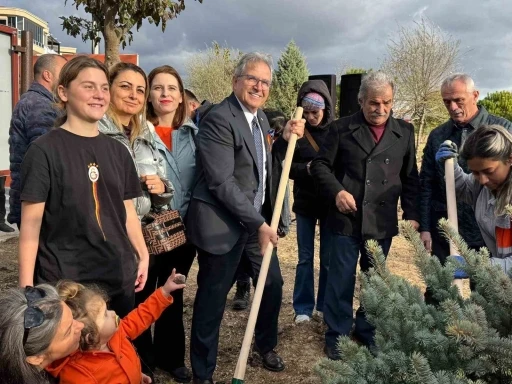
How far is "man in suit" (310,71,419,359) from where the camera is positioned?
366 cm

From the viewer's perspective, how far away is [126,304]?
8.80 feet

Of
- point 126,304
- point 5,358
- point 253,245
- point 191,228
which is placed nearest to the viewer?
point 5,358

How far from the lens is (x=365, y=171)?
3.69 m

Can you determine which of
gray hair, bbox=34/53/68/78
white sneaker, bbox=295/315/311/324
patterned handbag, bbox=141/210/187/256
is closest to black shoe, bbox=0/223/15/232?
gray hair, bbox=34/53/68/78

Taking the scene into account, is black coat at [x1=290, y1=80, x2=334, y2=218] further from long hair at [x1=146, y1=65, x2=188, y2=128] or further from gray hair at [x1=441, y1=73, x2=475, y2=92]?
long hair at [x1=146, y1=65, x2=188, y2=128]

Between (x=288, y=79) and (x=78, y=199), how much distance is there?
32.4m

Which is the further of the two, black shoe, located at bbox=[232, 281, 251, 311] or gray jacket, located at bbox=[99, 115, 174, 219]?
black shoe, located at bbox=[232, 281, 251, 311]

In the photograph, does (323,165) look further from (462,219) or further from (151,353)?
(151,353)

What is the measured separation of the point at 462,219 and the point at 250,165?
1.52 meters

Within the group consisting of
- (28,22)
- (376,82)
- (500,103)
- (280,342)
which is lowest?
(280,342)

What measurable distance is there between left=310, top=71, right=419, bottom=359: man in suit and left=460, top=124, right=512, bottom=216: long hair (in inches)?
41.4

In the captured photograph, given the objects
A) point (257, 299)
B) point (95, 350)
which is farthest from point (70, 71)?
point (257, 299)

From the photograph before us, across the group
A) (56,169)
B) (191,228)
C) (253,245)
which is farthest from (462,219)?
(56,169)

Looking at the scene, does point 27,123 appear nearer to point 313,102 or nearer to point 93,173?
point 93,173
